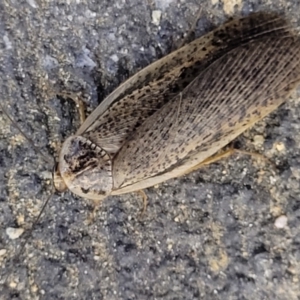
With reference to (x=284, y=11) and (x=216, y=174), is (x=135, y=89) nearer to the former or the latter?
(x=216, y=174)

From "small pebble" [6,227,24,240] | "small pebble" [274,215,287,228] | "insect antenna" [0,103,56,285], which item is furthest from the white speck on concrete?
"small pebble" [6,227,24,240]

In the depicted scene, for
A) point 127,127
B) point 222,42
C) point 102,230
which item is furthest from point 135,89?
point 102,230

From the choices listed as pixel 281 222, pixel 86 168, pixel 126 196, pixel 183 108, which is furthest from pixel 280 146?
pixel 86 168

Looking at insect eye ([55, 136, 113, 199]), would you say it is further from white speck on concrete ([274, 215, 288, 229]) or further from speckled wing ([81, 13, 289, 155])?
white speck on concrete ([274, 215, 288, 229])

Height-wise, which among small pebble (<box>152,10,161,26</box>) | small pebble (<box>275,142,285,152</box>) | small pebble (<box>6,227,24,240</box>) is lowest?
small pebble (<box>275,142,285,152</box>)

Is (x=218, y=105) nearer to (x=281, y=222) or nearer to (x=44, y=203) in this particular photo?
(x=281, y=222)

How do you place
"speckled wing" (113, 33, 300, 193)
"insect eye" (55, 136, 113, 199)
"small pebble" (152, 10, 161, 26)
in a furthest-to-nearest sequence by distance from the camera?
"small pebble" (152, 10, 161, 26) → "insect eye" (55, 136, 113, 199) → "speckled wing" (113, 33, 300, 193)

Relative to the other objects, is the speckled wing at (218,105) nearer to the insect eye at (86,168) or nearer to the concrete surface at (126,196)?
the insect eye at (86,168)

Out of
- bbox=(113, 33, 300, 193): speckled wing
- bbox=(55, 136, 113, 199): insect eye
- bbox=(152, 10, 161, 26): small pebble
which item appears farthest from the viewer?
bbox=(152, 10, 161, 26): small pebble
